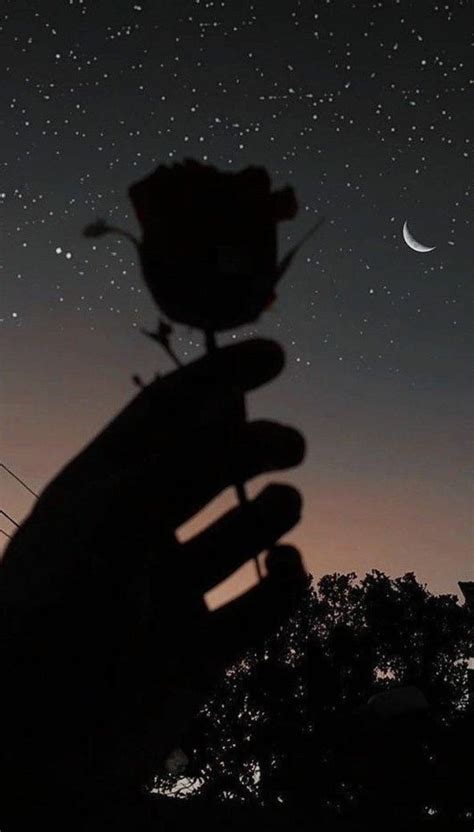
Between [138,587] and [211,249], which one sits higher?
[211,249]

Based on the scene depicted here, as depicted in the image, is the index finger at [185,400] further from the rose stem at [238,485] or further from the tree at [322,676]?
the tree at [322,676]

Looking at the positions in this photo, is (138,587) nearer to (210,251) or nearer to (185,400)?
(185,400)

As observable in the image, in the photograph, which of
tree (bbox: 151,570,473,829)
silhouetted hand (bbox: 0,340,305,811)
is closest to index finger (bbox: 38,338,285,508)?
silhouetted hand (bbox: 0,340,305,811)

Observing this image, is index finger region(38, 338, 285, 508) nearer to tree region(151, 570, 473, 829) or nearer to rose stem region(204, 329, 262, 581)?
rose stem region(204, 329, 262, 581)

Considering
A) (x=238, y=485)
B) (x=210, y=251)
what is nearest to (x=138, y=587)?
(x=238, y=485)

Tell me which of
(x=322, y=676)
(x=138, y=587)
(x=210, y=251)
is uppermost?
(x=322, y=676)

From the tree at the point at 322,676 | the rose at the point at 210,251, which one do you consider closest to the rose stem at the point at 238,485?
the rose at the point at 210,251

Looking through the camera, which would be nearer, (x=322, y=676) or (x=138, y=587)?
(x=138, y=587)
